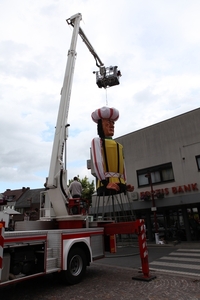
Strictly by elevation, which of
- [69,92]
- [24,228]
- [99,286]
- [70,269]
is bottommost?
[99,286]

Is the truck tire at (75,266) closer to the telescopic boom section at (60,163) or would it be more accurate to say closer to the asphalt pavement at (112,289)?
the asphalt pavement at (112,289)

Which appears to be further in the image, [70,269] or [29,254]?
[70,269]

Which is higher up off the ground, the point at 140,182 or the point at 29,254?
the point at 140,182

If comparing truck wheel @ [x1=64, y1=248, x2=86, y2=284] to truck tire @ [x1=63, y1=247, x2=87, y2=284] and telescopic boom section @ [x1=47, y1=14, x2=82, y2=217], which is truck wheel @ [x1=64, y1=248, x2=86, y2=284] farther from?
telescopic boom section @ [x1=47, y1=14, x2=82, y2=217]

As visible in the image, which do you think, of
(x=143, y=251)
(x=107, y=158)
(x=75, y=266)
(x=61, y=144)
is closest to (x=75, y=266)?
(x=75, y=266)

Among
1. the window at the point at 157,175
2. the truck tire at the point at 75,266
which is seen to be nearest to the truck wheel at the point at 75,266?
the truck tire at the point at 75,266

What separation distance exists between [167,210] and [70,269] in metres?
13.4

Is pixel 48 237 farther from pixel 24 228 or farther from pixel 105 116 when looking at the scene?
pixel 105 116

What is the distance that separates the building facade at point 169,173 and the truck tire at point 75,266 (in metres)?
9.98

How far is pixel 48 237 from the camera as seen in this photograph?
602 cm

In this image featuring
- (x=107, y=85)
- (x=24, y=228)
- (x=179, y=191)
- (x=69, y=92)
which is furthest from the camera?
(x=179, y=191)

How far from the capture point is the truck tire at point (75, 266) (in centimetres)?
621

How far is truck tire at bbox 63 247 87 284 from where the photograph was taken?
6.21m

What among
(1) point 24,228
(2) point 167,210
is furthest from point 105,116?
(2) point 167,210
